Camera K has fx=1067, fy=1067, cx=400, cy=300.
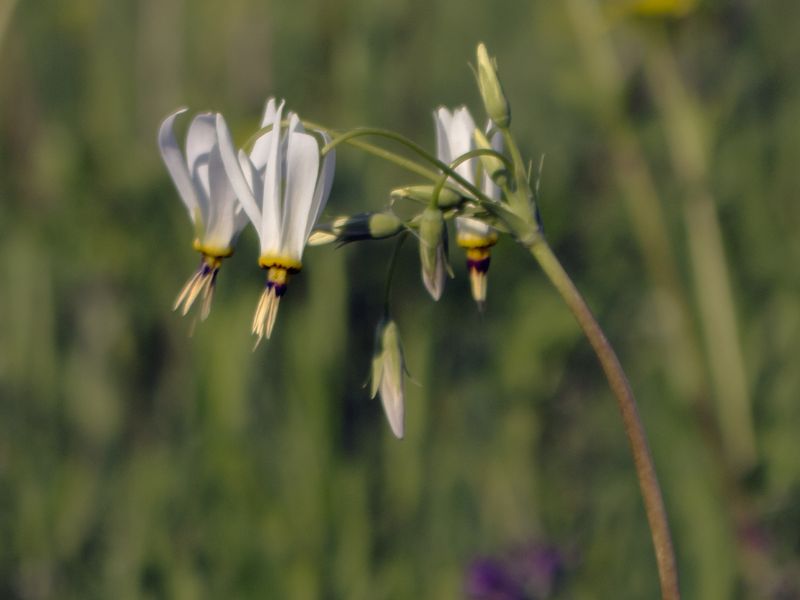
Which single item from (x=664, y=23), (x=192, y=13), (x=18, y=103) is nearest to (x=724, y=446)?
(x=664, y=23)

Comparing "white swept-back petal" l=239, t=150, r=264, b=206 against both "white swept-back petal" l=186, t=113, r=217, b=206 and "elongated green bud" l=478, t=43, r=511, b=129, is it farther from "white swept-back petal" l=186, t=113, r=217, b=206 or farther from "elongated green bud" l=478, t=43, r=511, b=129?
"elongated green bud" l=478, t=43, r=511, b=129

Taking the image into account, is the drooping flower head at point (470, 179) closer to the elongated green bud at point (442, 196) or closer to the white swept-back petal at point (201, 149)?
the elongated green bud at point (442, 196)

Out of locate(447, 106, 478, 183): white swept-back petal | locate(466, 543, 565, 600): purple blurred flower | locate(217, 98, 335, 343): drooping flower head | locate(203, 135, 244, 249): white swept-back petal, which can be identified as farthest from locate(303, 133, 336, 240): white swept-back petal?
locate(466, 543, 565, 600): purple blurred flower

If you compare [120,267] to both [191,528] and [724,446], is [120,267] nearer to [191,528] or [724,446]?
[191,528]

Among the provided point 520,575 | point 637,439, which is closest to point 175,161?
point 637,439

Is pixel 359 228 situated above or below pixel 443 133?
below

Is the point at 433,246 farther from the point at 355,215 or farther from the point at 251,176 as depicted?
the point at 251,176

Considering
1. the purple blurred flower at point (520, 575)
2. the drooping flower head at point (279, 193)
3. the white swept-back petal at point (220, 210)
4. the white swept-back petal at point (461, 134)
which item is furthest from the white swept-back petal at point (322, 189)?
the purple blurred flower at point (520, 575)

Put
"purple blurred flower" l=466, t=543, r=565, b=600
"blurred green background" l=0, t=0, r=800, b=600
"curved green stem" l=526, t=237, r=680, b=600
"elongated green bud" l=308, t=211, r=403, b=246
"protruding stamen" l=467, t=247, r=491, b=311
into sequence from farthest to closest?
"blurred green background" l=0, t=0, r=800, b=600, "purple blurred flower" l=466, t=543, r=565, b=600, "protruding stamen" l=467, t=247, r=491, b=311, "elongated green bud" l=308, t=211, r=403, b=246, "curved green stem" l=526, t=237, r=680, b=600

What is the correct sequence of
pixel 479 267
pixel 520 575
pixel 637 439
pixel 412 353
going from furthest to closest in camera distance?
1. pixel 412 353
2. pixel 520 575
3. pixel 479 267
4. pixel 637 439
